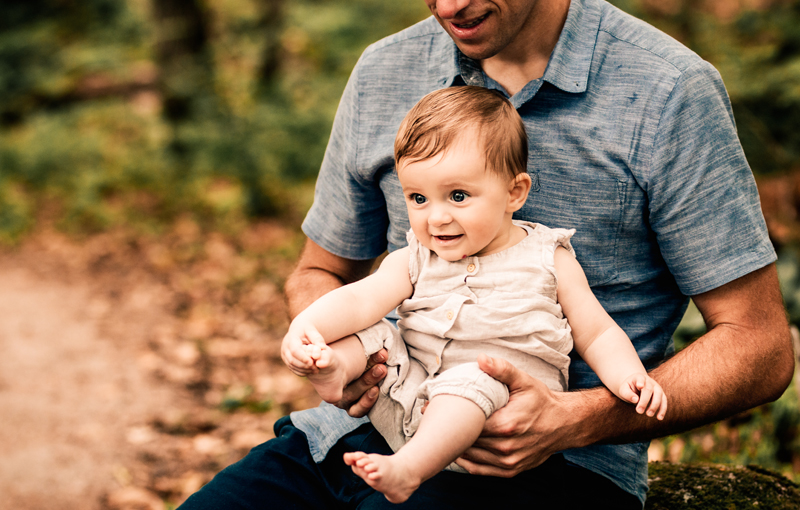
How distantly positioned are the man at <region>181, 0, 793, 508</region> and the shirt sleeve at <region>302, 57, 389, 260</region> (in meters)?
0.13

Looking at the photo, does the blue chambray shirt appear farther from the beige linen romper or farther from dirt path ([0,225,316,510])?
dirt path ([0,225,316,510])

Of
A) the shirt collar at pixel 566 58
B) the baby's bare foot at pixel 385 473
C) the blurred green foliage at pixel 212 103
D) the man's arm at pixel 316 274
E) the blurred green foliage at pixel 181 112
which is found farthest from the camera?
the blurred green foliage at pixel 181 112

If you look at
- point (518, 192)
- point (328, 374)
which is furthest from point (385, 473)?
point (518, 192)

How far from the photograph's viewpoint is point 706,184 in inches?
60.5

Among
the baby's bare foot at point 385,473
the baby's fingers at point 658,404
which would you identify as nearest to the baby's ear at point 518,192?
the baby's fingers at point 658,404

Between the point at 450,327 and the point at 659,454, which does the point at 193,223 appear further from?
the point at 450,327

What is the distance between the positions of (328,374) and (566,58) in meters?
0.96

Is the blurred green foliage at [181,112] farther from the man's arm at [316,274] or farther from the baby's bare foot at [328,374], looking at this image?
the baby's bare foot at [328,374]

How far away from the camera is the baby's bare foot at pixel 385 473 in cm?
125

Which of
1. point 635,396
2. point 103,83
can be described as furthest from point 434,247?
point 103,83

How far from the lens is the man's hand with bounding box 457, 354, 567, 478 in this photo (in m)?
1.43

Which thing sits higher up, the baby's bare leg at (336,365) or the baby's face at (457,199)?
the baby's face at (457,199)

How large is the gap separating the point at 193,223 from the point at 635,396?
5496 millimetres

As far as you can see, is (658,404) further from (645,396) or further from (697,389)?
(697,389)
